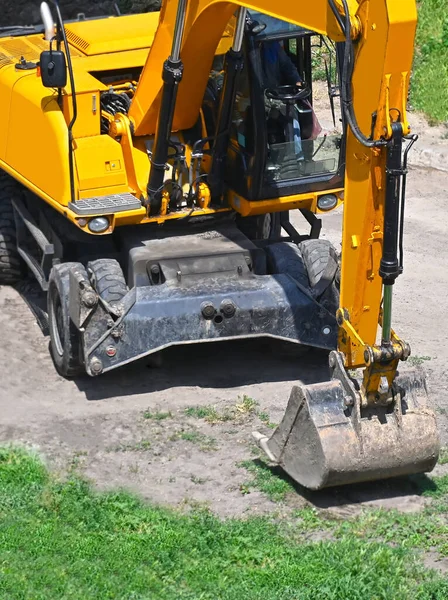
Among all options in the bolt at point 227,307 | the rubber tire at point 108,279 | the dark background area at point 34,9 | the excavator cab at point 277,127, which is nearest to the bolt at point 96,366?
the rubber tire at point 108,279

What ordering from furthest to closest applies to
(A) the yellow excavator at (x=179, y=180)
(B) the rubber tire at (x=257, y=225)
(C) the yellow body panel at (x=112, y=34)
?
1. (B) the rubber tire at (x=257, y=225)
2. (C) the yellow body panel at (x=112, y=34)
3. (A) the yellow excavator at (x=179, y=180)

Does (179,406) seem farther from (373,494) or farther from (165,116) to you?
(165,116)

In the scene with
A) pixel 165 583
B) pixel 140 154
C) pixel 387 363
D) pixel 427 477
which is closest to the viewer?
pixel 165 583

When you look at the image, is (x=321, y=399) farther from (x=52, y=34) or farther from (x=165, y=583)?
(x=52, y=34)

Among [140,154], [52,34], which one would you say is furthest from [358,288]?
[52,34]

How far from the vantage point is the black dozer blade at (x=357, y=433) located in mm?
7512

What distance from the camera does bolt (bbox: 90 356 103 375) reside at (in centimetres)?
906

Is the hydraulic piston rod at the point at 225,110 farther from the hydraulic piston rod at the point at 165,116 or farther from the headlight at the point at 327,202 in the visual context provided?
the headlight at the point at 327,202

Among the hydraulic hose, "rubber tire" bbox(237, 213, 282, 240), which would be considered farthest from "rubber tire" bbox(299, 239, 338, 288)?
the hydraulic hose

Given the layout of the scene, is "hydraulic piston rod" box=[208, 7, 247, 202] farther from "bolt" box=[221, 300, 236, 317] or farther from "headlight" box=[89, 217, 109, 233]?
"bolt" box=[221, 300, 236, 317]

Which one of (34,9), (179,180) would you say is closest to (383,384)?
(179,180)

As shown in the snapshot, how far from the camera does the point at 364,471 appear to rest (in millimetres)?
7594

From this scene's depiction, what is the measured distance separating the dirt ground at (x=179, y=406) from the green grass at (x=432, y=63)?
5.55m

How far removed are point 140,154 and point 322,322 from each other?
Result: 2061 mm
